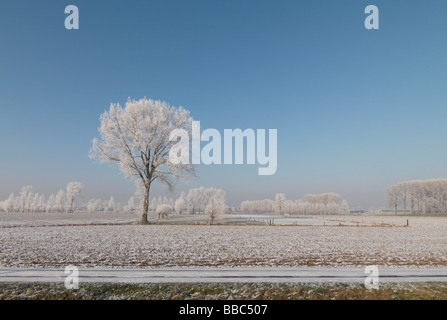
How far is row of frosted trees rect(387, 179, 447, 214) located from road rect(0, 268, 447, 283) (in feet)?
450

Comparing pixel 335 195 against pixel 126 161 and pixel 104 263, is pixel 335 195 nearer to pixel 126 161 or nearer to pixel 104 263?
pixel 126 161

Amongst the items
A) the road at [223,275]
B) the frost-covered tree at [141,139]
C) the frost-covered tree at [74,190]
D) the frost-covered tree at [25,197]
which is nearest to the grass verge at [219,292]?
the road at [223,275]

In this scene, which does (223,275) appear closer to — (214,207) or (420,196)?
(214,207)

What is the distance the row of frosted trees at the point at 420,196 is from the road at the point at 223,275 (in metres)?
137

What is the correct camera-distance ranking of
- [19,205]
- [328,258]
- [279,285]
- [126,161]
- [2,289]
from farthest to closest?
1. [19,205]
2. [126,161]
3. [328,258]
4. [279,285]
5. [2,289]

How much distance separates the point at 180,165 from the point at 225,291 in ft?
79.5

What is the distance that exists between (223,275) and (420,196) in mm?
151836

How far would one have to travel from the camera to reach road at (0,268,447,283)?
8.00 metres

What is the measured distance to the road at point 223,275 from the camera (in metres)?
8.00

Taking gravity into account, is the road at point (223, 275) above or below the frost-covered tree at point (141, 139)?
below

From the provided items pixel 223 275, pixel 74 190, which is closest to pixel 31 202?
pixel 74 190

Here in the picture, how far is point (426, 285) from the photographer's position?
783 centimetres

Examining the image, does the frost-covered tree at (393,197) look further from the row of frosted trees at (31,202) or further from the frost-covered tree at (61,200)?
the frost-covered tree at (61,200)
